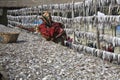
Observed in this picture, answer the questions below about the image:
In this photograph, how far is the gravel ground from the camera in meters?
6.29

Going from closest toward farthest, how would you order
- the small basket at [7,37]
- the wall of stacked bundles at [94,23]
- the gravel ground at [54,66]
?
1. the gravel ground at [54,66]
2. the wall of stacked bundles at [94,23]
3. the small basket at [7,37]

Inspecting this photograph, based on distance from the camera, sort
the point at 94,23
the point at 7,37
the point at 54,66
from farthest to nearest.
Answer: the point at 7,37 < the point at 94,23 < the point at 54,66

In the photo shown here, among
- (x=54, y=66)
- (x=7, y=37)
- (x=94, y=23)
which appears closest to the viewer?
(x=54, y=66)

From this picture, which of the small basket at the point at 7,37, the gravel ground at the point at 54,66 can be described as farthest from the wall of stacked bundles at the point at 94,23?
the small basket at the point at 7,37

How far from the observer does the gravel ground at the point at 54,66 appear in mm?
6293

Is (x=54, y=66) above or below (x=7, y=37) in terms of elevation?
below

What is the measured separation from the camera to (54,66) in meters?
7.35

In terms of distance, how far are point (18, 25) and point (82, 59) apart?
15.2m

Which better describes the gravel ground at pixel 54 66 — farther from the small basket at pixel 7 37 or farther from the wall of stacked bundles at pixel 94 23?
the small basket at pixel 7 37

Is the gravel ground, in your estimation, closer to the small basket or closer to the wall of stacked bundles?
the wall of stacked bundles

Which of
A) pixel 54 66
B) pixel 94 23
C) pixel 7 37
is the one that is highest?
pixel 94 23

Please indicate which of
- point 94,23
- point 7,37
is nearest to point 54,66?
point 94,23

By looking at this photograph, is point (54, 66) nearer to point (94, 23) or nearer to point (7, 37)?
point (94, 23)

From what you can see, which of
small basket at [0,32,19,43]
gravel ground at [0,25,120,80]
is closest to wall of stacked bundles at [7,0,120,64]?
gravel ground at [0,25,120,80]
